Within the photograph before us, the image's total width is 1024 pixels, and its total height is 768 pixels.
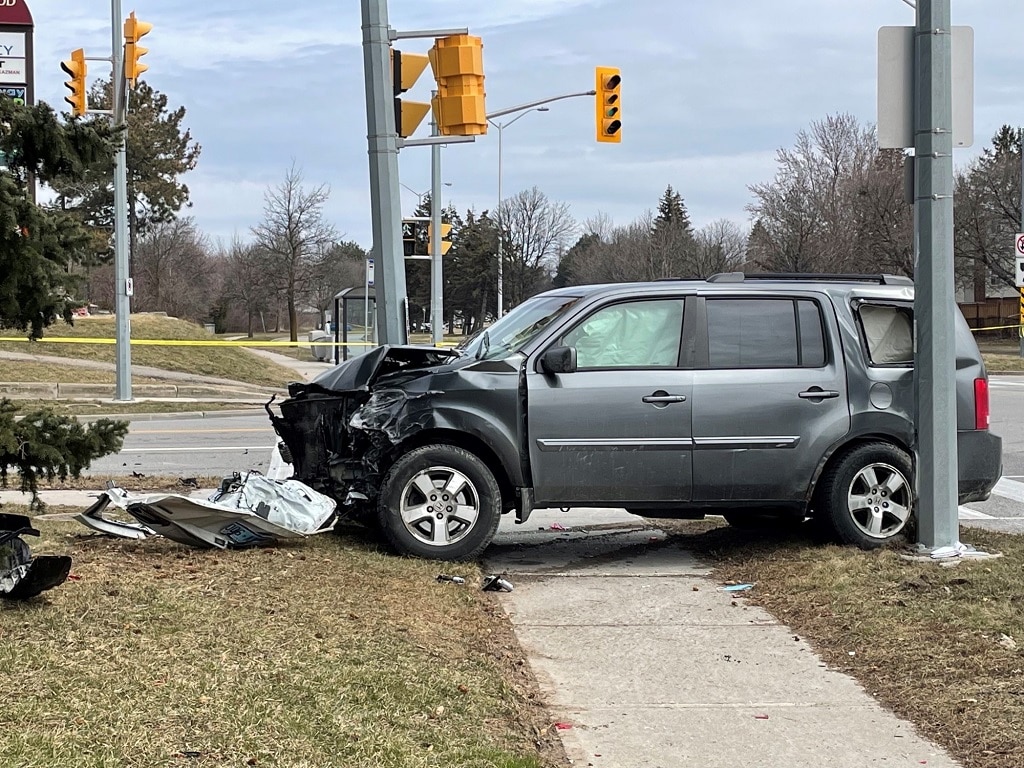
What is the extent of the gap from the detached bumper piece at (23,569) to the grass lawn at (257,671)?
3.6 inches

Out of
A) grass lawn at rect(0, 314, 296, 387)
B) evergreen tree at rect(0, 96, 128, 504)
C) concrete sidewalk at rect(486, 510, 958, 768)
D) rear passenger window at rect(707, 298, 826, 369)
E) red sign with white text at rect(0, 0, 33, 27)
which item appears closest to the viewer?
concrete sidewalk at rect(486, 510, 958, 768)

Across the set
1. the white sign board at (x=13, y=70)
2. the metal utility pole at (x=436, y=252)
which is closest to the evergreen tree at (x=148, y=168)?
the metal utility pole at (x=436, y=252)

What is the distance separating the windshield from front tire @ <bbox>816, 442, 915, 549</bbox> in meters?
2.11

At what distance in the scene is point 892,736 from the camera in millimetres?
4695

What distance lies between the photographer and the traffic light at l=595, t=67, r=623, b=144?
2025cm

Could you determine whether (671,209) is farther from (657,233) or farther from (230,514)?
(230,514)

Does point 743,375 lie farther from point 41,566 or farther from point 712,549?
point 41,566

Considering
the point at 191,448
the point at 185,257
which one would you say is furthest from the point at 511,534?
the point at 185,257

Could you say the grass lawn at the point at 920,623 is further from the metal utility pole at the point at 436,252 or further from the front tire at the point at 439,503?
the metal utility pole at the point at 436,252

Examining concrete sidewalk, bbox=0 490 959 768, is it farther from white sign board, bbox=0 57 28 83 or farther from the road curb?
the road curb

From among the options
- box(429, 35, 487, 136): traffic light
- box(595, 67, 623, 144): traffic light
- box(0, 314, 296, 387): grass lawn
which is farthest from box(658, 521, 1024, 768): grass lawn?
box(0, 314, 296, 387): grass lawn

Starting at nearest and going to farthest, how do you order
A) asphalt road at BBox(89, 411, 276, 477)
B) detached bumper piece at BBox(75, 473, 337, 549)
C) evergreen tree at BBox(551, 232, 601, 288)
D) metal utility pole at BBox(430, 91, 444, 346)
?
1. detached bumper piece at BBox(75, 473, 337, 549)
2. asphalt road at BBox(89, 411, 276, 477)
3. metal utility pole at BBox(430, 91, 444, 346)
4. evergreen tree at BBox(551, 232, 601, 288)

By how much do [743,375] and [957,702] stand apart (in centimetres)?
325

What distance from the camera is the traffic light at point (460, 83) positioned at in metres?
11.0
